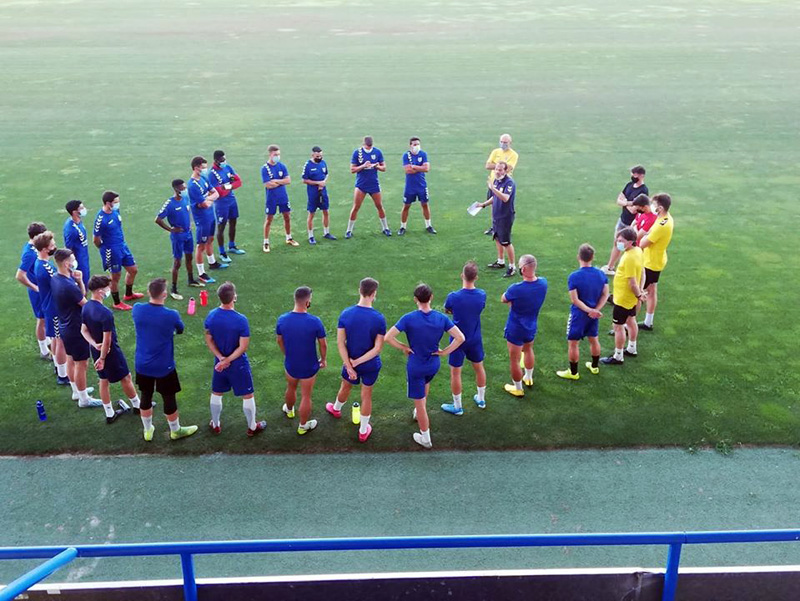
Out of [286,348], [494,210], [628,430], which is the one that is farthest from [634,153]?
[286,348]

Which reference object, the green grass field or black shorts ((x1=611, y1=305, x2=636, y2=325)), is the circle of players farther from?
the green grass field

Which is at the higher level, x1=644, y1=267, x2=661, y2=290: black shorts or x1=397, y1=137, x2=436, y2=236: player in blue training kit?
x1=397, y1=137, x2=436, y2=236: player in blue training kit

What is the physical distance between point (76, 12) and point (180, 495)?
4400cm

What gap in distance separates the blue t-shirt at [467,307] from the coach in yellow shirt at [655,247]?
10.3 ft

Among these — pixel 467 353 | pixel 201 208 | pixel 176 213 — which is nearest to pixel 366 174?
pixel 201 208

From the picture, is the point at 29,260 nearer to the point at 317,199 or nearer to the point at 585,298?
the point at 317,199

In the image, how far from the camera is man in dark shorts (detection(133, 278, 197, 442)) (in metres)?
7.35

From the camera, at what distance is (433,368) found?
7.60 m

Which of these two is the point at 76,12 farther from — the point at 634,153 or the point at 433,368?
the point at 433,368

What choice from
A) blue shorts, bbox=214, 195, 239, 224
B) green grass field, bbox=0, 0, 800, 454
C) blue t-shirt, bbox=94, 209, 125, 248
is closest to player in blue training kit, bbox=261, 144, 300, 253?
green grass field, bbox=0, 0, 800, 454

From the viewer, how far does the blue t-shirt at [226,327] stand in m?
7.39

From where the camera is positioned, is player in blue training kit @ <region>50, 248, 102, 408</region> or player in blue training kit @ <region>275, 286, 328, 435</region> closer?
player in blue training kit @ <region>275, 286, 328, 435</region>

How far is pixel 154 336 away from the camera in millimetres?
7391

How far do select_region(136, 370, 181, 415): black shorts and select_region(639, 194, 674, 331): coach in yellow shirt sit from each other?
6.08 m
